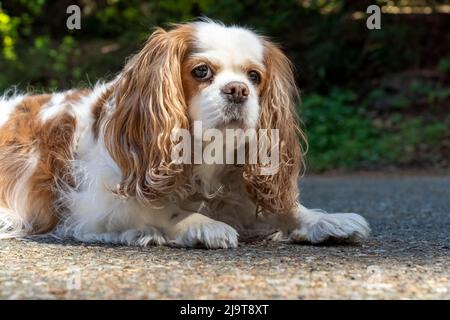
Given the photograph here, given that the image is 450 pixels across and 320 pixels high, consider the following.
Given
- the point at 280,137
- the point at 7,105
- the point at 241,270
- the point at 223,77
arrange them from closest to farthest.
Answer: the point at 241,270 < the point at 223,77 < the point at 280,137 < the point at 7,105

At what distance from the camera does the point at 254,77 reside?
4.23m

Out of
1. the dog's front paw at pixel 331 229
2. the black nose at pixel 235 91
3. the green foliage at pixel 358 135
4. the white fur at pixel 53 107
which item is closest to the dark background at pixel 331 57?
the green foliage at pixel 358 135

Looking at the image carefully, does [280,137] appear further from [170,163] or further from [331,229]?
[170,163]

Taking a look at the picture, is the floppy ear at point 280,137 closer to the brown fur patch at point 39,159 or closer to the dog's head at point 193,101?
the dog's head at point 193,101

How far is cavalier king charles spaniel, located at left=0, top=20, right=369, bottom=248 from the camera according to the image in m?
4.07

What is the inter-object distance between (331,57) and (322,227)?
896cm

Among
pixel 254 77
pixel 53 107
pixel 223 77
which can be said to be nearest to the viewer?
pixel 223 77

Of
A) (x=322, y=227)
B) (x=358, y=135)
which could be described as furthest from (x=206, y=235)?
(x=358, y=135)

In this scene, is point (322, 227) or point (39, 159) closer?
point (322, 227)

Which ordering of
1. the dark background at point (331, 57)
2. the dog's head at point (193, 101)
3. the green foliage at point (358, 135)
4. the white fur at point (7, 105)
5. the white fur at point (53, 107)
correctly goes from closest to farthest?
the dog's head at point (193, 101)
the white fur at point (53, 107)
the white fur at point (7, 105)
the green foliage at point (358, 135)
the dark background at point (331, 57)

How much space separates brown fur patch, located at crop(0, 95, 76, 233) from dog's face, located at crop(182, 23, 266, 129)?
100 centimetres

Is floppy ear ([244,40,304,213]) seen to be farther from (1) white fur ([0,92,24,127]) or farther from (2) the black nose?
(1) white fur ([0,92,24,127])

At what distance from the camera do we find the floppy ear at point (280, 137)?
430 cm
